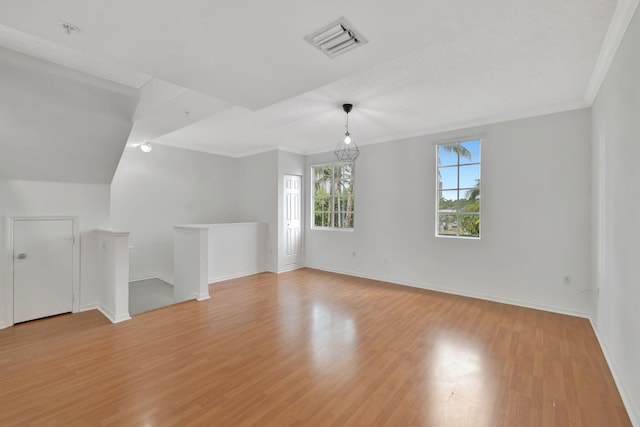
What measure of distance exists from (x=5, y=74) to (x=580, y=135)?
6.38 m

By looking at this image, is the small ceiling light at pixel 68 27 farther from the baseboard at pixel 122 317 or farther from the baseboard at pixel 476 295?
the baseboard at pixel 476 295

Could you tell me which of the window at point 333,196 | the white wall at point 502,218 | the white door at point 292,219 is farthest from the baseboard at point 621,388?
the white door at point 292,219

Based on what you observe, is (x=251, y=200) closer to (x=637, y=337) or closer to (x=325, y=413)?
(x=325, y=413)

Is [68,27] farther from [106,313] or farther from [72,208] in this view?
[106,313]

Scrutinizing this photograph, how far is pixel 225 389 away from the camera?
2.13 metres

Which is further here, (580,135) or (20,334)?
(580,135)

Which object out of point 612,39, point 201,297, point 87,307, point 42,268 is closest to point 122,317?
point 87,307

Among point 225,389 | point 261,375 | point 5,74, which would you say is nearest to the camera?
point 225,389

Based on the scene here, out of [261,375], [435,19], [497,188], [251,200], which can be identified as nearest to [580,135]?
[497,188]

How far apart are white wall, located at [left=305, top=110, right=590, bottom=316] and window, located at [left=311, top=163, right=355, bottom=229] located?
422mm

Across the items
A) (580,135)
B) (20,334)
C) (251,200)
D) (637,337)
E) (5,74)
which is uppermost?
(5,74)

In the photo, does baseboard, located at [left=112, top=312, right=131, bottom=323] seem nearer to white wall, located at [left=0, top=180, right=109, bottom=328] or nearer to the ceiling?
white wall, located at [left=0, top=180, right=109, bottom=328]

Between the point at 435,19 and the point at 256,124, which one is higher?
the point at 256,124

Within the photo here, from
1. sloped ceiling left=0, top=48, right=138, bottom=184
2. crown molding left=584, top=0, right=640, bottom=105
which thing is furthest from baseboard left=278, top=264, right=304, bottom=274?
crown molding left=584, top=0, right=640, bottom=105
